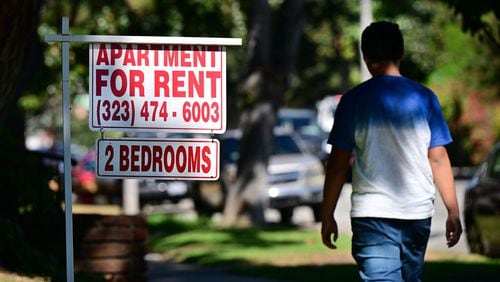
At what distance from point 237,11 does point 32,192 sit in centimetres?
1579

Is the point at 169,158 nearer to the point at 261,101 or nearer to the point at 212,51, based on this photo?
the point at 212,51

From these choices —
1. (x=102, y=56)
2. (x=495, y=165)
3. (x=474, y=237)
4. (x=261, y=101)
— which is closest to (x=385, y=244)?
(x=102, y=56)

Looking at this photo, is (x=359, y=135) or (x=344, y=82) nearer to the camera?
(x=359, y=135)

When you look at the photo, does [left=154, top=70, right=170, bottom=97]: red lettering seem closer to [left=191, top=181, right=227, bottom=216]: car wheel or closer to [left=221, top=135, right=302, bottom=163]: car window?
[left=221, top=135, right=302, bottom=163]: car window

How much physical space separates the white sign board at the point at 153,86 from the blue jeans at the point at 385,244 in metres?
1.23

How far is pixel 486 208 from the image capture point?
1544 centimetres

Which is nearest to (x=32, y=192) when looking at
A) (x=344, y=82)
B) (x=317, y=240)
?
(x=317, y=240)

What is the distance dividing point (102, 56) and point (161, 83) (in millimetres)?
347

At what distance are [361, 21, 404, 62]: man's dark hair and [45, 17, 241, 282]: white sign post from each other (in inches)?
39.1

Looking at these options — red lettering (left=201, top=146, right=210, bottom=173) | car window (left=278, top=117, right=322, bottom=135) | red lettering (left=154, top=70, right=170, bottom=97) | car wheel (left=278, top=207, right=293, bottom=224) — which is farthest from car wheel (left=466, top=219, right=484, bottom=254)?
car window (left=278, top=117, right=322, bottom=135)

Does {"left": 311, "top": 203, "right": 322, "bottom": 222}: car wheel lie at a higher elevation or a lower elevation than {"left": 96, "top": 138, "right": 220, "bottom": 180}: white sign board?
lower

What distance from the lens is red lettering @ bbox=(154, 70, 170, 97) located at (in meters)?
7.34

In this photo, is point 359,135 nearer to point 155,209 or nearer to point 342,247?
point 342,247

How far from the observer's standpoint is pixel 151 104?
7.34 meters
